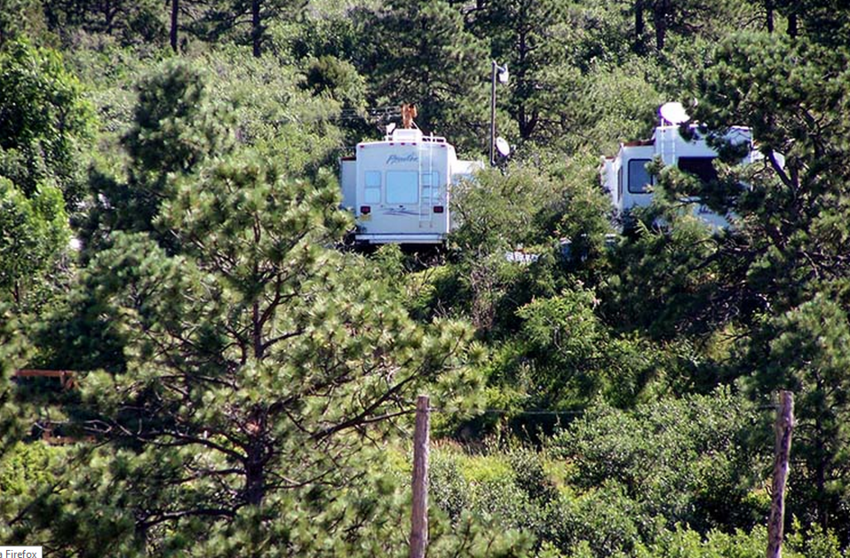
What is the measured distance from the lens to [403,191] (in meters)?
23.4

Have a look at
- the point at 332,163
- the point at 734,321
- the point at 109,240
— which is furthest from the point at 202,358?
the point at 332,163

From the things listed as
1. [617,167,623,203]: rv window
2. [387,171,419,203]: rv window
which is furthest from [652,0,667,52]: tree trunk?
[387,171,419,203]: rv window

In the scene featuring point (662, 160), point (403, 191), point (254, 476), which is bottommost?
point (254, 476)

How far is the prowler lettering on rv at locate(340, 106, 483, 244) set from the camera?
23.3m

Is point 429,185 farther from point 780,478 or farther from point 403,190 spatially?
point 780,478

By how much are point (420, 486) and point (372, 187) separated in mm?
13671

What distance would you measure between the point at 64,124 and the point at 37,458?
1305 centimetres

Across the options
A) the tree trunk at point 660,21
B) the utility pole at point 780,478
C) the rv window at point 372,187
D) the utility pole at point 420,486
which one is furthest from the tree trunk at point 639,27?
the utility pole at point 420,486

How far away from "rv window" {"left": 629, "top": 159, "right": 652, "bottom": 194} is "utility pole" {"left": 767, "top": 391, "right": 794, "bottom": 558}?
11.5 meters

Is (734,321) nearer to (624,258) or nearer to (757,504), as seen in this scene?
(624,258)

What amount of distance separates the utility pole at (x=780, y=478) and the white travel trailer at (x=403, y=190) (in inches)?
491

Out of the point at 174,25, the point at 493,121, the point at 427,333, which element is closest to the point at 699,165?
the point at 493,121

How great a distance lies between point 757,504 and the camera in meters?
14.9

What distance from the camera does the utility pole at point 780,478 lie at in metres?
11.1
